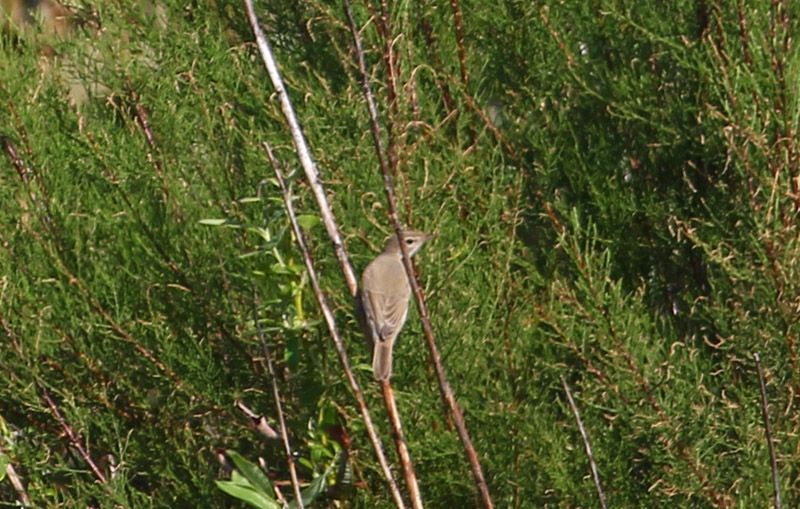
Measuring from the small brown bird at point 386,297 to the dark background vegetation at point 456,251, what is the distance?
8 cm

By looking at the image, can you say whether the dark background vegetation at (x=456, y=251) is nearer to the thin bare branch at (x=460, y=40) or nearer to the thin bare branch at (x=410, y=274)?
the thin bare branch at (x=460, y=40)

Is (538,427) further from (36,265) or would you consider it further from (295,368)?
(36,265)

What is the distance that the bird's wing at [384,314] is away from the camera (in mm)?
3350

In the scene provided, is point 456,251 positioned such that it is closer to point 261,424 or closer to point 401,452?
point 261,424

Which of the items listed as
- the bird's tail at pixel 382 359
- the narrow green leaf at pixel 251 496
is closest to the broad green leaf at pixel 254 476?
the narrow green leaf at pixel 251 496

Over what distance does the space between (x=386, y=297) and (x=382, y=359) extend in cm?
34

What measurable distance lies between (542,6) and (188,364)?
139cm

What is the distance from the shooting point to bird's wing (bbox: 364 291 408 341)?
335 centimetres

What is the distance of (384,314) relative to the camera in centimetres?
345

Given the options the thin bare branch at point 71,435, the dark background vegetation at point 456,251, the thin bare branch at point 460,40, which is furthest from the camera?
the thin bare branch at point 460,40

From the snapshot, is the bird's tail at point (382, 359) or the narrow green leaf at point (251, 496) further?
the bird's tail at point (382, 359)

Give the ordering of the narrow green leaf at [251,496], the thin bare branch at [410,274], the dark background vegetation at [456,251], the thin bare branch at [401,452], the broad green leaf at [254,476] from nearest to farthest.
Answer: the thin bare branch at [410,274], the thin bare branch at [401,452], the narrow green leaf at [251,496], the broad green leaf at [254,476], the dark background vegetation at [456,251]

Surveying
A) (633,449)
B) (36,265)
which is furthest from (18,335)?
(633,449)

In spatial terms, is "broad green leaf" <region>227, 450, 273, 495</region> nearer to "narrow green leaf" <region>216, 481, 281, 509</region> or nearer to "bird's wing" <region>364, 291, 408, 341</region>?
"narrow green leaf" <region>216, 481, 281, 509</region>
